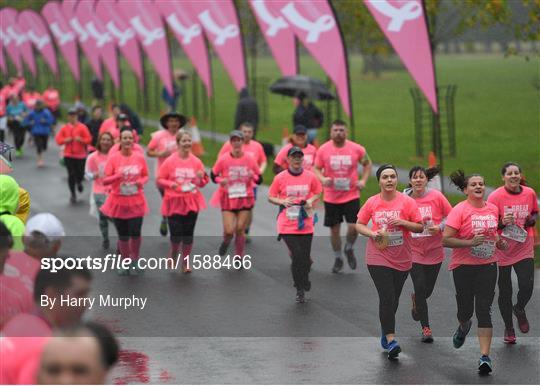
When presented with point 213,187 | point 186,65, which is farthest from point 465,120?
point 186,65

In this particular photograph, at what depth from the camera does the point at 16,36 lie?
6006 cm

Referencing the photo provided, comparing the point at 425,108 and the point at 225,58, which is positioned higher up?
the point at 225,58

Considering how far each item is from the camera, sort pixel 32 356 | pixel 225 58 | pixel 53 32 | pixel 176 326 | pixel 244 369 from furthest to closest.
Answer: pixel 53 32 → pixel 225 58 → pixel 176 326 → pixel 244 369 → pixel 32 356

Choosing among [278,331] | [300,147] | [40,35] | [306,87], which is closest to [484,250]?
[278,331]

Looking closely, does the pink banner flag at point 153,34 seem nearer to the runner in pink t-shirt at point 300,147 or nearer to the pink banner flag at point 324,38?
the pink banner flag at point 324,38

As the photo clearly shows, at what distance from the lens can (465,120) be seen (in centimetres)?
4453

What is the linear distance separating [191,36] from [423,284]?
19860mm

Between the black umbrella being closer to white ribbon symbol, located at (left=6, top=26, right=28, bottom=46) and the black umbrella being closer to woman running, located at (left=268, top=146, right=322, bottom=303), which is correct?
woman running, located at (left=268, top=146, right=322, bottom=303)

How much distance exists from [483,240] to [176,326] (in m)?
3.18

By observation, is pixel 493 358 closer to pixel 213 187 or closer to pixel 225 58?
pixel 213 187

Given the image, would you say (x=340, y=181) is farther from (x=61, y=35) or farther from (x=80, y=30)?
(x=61, y=35)

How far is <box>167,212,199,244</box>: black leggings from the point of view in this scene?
16391 millimetres

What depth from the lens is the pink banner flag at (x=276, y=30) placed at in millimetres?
26750

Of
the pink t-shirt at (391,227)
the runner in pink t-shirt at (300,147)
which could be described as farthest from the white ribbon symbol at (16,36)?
the pink t-shirt at (391,227)
